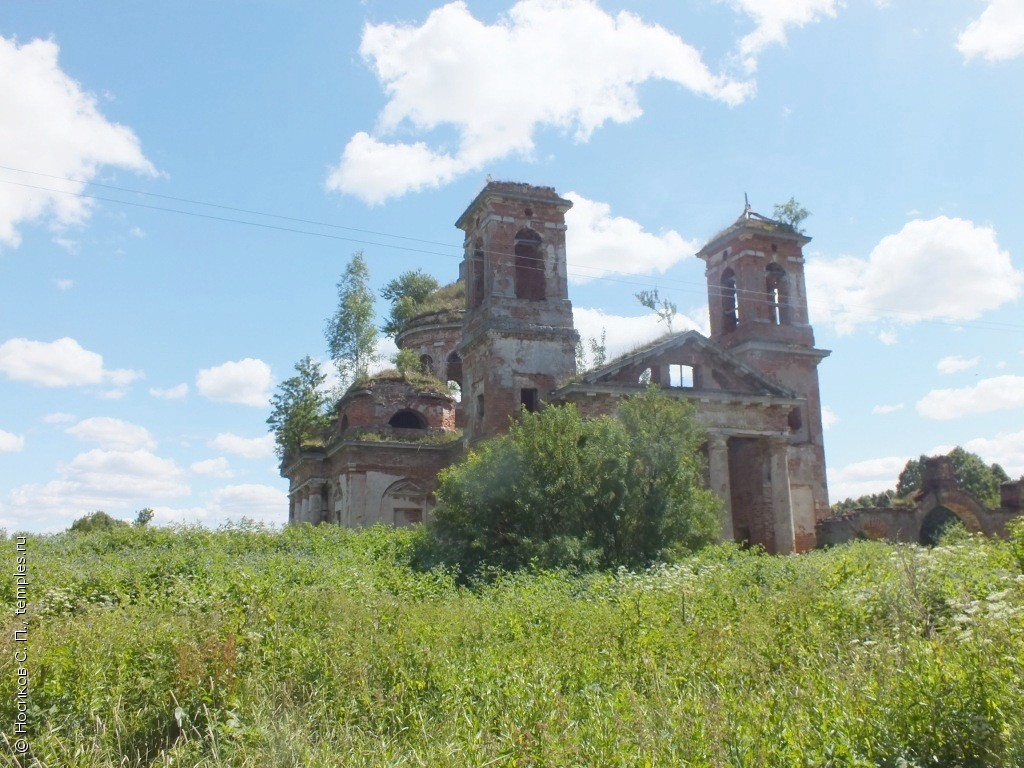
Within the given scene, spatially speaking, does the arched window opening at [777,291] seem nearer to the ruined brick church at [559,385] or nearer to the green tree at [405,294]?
the ruined brick church at [559,385]

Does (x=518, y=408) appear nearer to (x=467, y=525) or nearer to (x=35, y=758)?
(x=467, y=525)

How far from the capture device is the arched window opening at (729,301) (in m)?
26.9

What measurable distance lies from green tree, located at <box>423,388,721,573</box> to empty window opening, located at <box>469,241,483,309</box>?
7536mm

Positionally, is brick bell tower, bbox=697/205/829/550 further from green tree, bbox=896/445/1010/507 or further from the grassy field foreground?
green tree, bbox=896/445/1010/507

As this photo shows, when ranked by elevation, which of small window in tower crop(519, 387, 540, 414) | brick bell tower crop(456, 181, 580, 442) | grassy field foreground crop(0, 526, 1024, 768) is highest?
brick bell tower crop(456, 181, 580, 442)

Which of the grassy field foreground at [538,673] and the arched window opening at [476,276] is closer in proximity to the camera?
the grassy field foreground at [538,673]

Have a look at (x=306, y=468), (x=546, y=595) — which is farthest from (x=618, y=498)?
(x=306, y=468)

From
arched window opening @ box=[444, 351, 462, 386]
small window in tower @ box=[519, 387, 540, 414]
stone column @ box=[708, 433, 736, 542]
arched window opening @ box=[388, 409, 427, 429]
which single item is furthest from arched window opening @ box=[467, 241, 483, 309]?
arched window opening @ box=[444, 351, 462, 386]

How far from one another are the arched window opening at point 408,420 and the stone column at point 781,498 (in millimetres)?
10342

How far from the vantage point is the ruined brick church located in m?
21.2

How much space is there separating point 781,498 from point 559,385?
6097 millimetres

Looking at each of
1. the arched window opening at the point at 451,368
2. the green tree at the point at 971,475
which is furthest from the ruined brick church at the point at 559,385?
the green tree at the point at 971,475

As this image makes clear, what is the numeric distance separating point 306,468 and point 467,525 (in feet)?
41.2

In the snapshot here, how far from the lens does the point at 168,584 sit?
1186cm
